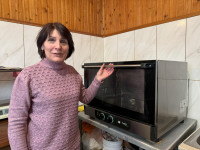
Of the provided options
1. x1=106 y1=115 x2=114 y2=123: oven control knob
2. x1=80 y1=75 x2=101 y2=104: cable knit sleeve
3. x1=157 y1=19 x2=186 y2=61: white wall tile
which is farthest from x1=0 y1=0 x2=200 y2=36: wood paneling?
x1=106 y1=115 x2=114 y2=123: oven control knob

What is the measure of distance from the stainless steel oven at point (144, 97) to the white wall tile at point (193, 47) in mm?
115

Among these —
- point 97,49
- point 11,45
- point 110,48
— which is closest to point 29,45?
point 11,45

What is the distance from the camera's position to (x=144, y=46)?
129cm

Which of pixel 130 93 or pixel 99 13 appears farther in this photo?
pixel 99 13

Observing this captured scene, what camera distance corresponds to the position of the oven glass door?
2.31 ft

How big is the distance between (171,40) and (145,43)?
22cm

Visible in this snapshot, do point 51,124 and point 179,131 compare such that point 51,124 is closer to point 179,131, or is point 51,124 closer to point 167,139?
point 167,139

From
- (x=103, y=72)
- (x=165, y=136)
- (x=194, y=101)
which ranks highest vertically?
(x=103, y=72)

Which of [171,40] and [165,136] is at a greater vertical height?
[171,40]

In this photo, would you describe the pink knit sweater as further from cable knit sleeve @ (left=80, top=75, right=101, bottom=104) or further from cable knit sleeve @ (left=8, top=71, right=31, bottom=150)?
cable knit sleeve @ (left=80, top=75, right=101, bottom=104)

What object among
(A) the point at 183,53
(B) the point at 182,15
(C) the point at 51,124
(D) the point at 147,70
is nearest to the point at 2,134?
(C) the point at 51,124

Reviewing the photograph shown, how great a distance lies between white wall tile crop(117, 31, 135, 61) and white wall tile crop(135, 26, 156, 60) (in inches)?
2.2

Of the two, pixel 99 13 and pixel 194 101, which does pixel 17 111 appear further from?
pixel 99 13

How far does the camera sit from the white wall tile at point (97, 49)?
1.63m
